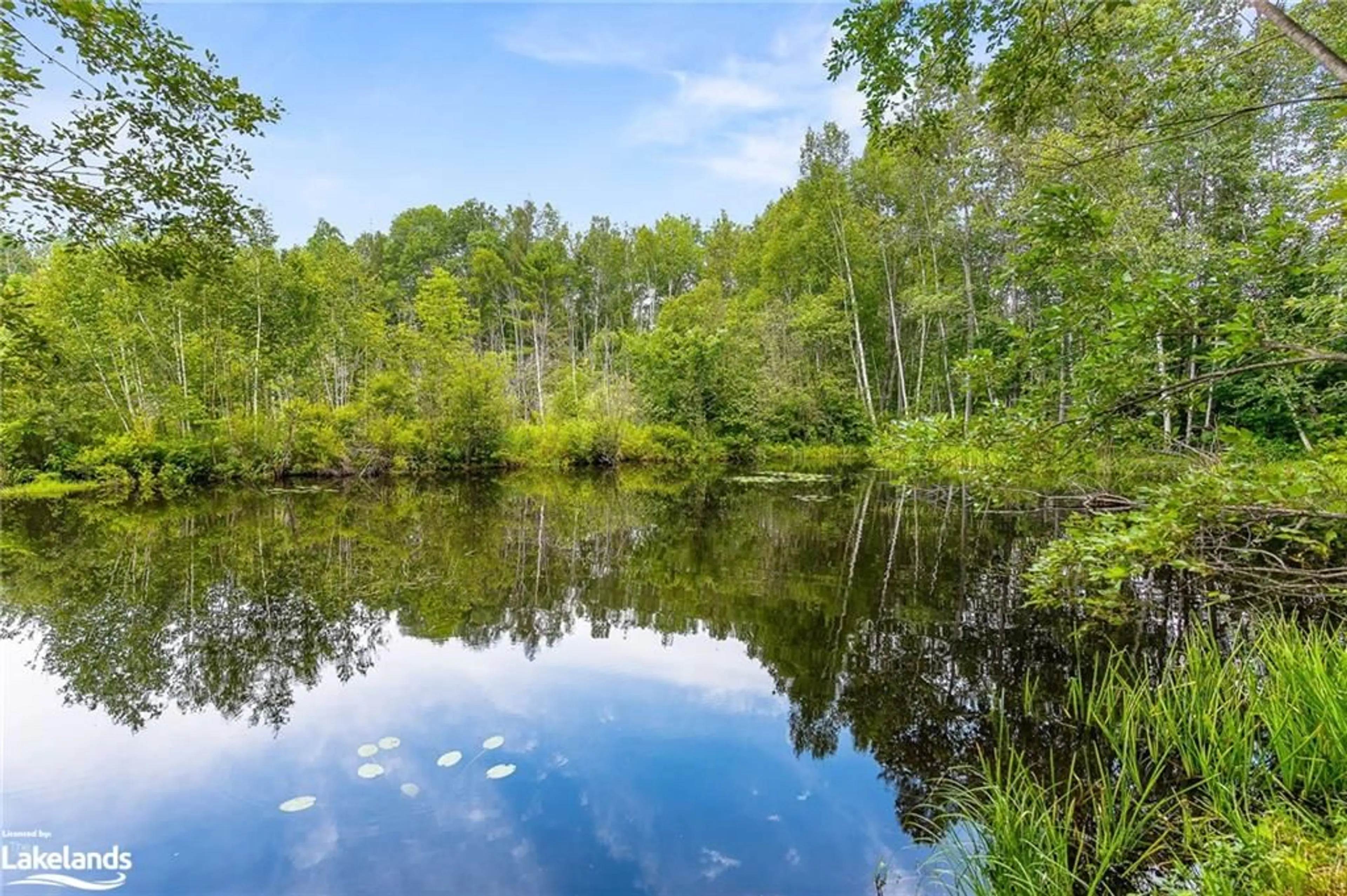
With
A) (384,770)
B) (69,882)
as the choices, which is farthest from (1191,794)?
(69,882)

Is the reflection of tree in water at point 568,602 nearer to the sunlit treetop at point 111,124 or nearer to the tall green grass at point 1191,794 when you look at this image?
the tall green grass at point 1191,794

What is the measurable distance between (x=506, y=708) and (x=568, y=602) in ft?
8.46

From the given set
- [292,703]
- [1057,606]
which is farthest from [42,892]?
[1057,606]

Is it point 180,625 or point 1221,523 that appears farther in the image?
point 180,625

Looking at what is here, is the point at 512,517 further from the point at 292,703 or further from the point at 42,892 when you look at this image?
the point at 42,892

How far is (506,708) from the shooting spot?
4652 mm

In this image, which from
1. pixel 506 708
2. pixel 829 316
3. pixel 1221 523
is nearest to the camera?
pixel 1221 523

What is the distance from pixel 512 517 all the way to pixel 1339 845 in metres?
12.0

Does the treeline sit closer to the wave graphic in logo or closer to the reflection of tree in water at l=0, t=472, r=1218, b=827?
the reflection of tree in water at l=0, t=472, r=1218, b=827

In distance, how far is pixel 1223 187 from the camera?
42.4 ft

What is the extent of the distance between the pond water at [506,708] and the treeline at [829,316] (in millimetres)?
2298

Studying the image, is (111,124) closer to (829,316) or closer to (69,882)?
(69,882)

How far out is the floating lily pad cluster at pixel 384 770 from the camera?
3443 mm

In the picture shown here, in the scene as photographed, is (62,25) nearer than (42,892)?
No
